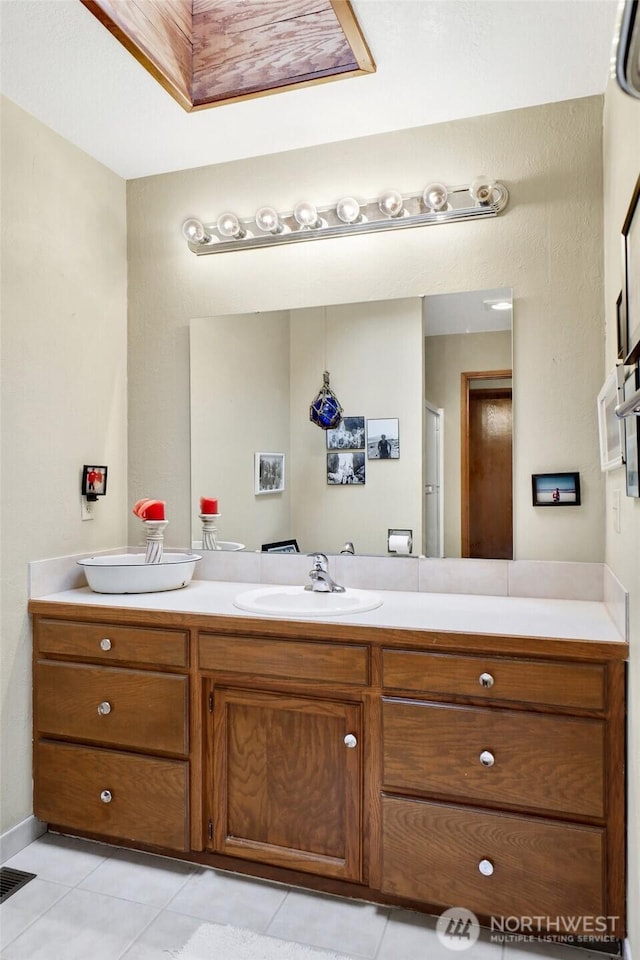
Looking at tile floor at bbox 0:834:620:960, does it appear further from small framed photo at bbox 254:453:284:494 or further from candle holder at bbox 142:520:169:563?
small framed photo at bbox 254:453:284:494

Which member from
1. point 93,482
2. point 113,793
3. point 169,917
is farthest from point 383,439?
point 169,917

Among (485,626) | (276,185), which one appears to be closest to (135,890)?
(485,626)

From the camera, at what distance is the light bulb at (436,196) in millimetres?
2227

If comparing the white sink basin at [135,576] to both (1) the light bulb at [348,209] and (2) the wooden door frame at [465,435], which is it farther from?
(1) the light bulb at [348,209]

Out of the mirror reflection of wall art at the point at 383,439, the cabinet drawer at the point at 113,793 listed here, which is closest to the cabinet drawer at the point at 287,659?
the cabinet drawer at the point at 113,793

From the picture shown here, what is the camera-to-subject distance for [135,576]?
2.25 m

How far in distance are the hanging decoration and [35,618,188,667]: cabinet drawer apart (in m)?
0.92

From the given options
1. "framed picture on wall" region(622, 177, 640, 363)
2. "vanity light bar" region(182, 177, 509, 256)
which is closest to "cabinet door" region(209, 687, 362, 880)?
"framed picture on wall" region(622, 177, 640, 363)

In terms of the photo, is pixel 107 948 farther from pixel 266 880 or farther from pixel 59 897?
pixel 266 880

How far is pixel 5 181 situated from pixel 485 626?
2.09m

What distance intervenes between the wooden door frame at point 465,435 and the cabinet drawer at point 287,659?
0.65 metres

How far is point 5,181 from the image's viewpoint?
2.14 meters

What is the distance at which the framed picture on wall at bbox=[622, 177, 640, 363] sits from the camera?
123cm

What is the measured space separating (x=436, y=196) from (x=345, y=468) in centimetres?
100
